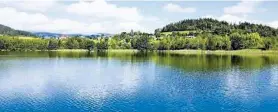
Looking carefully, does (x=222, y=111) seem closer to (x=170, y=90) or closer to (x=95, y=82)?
(x=170, y=90)

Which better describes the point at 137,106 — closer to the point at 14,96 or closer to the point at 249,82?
the point at 14,96

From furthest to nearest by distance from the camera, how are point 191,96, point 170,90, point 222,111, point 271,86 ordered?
point 271,86
point 170,90
point 191,96
point 222,111

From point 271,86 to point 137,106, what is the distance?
26893 millimetres

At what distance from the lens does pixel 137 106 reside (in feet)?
150

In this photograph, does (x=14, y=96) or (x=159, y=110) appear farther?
(x=14, y=96)

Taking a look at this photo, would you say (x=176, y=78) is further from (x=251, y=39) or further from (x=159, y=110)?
(x=251, y=39)

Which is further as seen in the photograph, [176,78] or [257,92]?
[176,78]

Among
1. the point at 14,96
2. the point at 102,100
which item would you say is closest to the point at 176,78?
the point at 102,100

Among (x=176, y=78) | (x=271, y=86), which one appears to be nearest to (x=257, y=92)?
(x=271, y=86)

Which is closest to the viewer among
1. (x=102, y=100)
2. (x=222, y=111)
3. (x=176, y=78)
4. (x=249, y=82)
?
(x=222, y=111)

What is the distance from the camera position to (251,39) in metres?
198

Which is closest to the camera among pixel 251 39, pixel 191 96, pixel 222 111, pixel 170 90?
pixel 222 111

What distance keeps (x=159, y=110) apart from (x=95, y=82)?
24670 mm

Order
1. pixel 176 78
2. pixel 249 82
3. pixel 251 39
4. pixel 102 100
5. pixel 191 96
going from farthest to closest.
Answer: pixel 251 39
pixel 176 78
pixel 249 82
pixel 191 96
pixel 102 100
